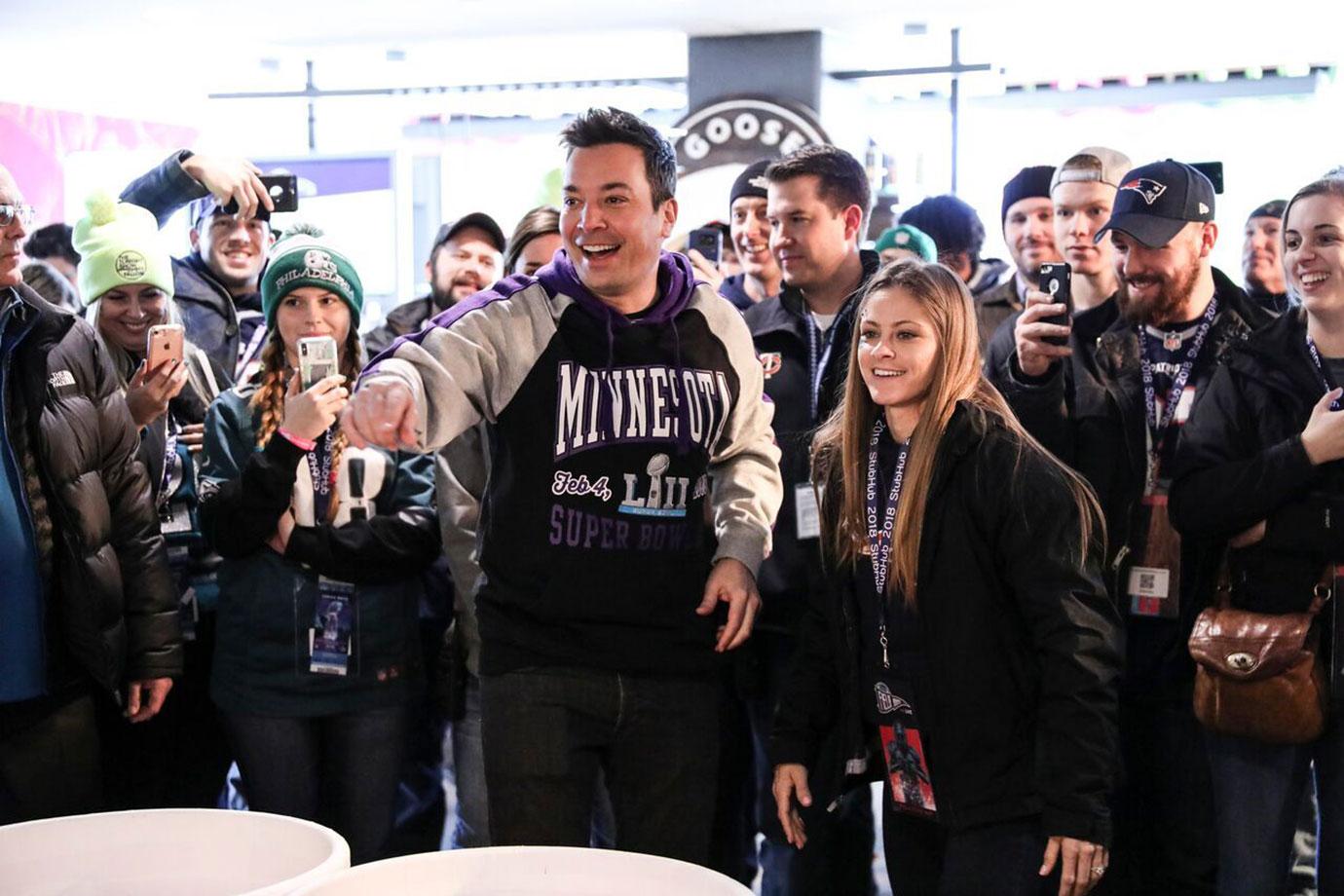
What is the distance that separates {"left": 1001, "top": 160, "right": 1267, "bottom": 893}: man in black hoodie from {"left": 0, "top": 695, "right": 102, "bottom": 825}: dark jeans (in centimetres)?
193

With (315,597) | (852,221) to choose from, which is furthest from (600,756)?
(852,221)

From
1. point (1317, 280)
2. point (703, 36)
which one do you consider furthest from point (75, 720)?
point (703, 36)

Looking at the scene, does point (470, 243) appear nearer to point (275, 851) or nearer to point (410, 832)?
point (410, 832)

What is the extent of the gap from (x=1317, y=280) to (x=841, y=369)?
0.95 meters

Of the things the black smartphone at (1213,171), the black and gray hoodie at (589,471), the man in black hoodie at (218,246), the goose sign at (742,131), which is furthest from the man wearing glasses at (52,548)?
the goose sign at (742,131)

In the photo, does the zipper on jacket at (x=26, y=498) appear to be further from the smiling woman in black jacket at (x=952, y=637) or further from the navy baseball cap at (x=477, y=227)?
the navy baseball cap at (x=477, y=227)

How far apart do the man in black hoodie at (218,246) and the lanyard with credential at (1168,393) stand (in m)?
2.04

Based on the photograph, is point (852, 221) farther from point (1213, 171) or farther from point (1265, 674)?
point (1265, 674)

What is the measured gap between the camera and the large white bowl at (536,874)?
149cm

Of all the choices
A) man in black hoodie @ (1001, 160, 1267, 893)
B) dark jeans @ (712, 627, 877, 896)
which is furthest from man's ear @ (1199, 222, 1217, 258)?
dark jeans @ (712, 627, 877, 896)

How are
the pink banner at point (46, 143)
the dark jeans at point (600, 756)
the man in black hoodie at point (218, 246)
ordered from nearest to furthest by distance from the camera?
the dark jeans at point (600, 756)
the man in black hoodie at point (218, 246)
the pink banner at point (46, 143)

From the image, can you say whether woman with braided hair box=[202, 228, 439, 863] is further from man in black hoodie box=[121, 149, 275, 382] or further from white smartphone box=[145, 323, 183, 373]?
man in black hoodie box=[121, 149, 275, 382]

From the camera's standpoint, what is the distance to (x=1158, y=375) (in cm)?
318

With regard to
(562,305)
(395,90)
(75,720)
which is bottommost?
(75,720)
